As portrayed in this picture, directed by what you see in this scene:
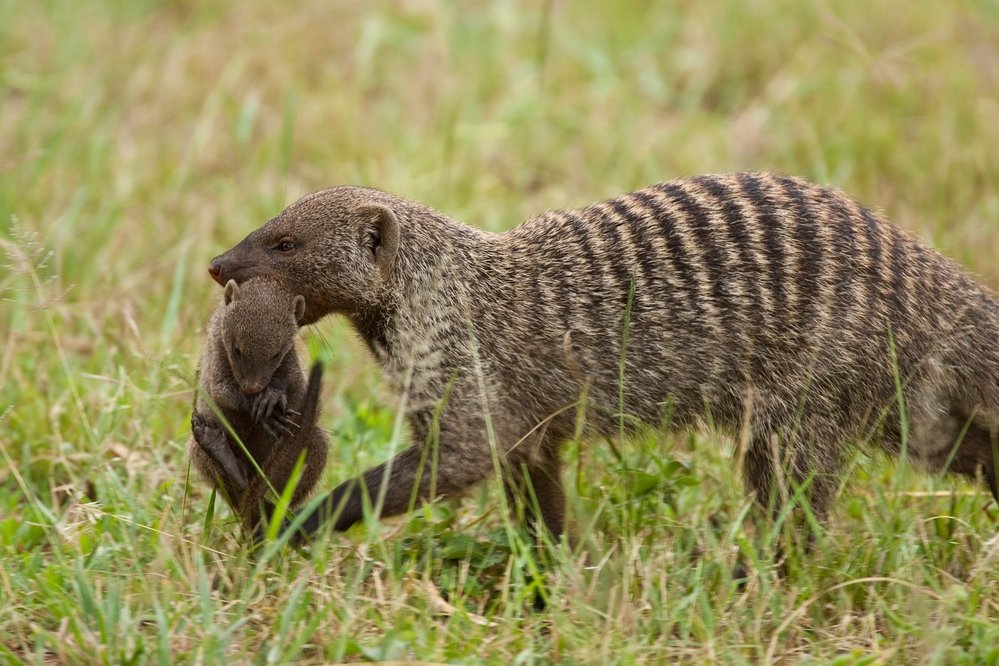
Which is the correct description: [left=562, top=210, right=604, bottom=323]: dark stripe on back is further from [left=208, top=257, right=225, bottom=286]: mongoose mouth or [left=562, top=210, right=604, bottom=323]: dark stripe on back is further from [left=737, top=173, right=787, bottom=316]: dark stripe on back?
[left=208, top=257, right=225, bottom=286]: mongoose mouth

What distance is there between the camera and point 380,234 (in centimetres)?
375

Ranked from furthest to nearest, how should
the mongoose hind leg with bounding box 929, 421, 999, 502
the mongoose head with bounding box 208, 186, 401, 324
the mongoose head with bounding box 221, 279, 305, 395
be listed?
the mongoose hind leg with bounding box 929, 421, 999, 502, the mongoose head with bounding box 208, 186, 401, 324, the mongoose head with bounding box 221, 279, 305, 395

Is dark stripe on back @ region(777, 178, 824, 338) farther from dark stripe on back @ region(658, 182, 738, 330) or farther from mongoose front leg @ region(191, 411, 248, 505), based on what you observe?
mongoose front leg @ region(191, 411, 248, 505)

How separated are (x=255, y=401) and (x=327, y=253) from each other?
46 cm

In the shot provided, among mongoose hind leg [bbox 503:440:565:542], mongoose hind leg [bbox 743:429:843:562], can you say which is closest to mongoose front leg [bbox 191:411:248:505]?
mongoose hind leg [bbox 503:440:565:542]

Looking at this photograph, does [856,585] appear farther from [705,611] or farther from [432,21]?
[432,21]

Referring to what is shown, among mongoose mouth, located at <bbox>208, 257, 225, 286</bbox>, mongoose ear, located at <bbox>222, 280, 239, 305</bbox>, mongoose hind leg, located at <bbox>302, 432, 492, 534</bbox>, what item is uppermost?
mongoose mouth, located at <bbox>208, 257, 225, 286</bbox>

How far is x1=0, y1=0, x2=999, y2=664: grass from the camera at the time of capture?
3.17 meters

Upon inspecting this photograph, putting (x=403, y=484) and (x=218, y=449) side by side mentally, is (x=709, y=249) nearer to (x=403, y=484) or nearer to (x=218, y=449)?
(x=403, y=484)

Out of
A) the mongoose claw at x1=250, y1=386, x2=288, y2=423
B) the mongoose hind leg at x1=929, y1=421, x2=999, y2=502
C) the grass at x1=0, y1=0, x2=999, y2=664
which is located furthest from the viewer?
the mongoose hind leg at x1=929, y1=421, x2=999, y2=502

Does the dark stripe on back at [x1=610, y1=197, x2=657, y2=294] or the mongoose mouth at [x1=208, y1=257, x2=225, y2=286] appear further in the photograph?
the dark stripe on back at [x1=610, y1=197, x2=657, y2=294]

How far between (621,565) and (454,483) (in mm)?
555

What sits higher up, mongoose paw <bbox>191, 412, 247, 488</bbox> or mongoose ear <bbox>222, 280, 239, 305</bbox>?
mongoose ear <bbox>222, 280, 239, 305</bbox>

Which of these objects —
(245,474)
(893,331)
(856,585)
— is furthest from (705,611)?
(245,474)
